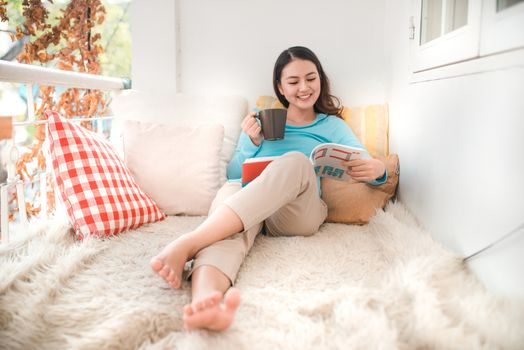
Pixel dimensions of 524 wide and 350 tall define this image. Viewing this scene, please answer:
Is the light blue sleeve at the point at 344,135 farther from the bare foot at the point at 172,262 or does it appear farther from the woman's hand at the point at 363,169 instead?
the bare foot at the point at 172,262

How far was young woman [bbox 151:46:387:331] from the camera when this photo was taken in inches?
34.1

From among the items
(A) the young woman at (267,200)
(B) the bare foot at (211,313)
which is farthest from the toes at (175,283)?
(B) the bare foot at (211,313)

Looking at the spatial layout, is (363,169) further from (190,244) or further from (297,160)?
(190,244)

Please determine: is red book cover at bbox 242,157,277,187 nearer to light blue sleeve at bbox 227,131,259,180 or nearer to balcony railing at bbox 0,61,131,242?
light blue sleeve at bbox 227,131,259,180

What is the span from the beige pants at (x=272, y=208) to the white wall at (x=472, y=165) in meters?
0.38

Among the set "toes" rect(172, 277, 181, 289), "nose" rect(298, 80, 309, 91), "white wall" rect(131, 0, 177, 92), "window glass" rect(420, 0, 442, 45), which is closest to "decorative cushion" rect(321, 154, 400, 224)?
"nose" rect(298, 80, 309, 91)

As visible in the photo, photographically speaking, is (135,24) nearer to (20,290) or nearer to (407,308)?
(20,290)

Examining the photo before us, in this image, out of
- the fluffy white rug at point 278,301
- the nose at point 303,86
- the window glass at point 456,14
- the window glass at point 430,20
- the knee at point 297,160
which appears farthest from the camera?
the nose at point 303,86

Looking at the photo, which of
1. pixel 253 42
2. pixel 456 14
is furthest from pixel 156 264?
pixel 253 42

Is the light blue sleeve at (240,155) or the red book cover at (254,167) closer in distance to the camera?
the red book cover at (254,167)

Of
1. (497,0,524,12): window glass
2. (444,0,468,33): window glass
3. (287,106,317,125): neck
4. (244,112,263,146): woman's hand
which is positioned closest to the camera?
(497,0,524,12): window glass

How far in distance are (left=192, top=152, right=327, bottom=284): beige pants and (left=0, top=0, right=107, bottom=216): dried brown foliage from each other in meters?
1.41

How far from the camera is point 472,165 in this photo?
0.95 m

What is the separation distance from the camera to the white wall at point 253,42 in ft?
6.29
